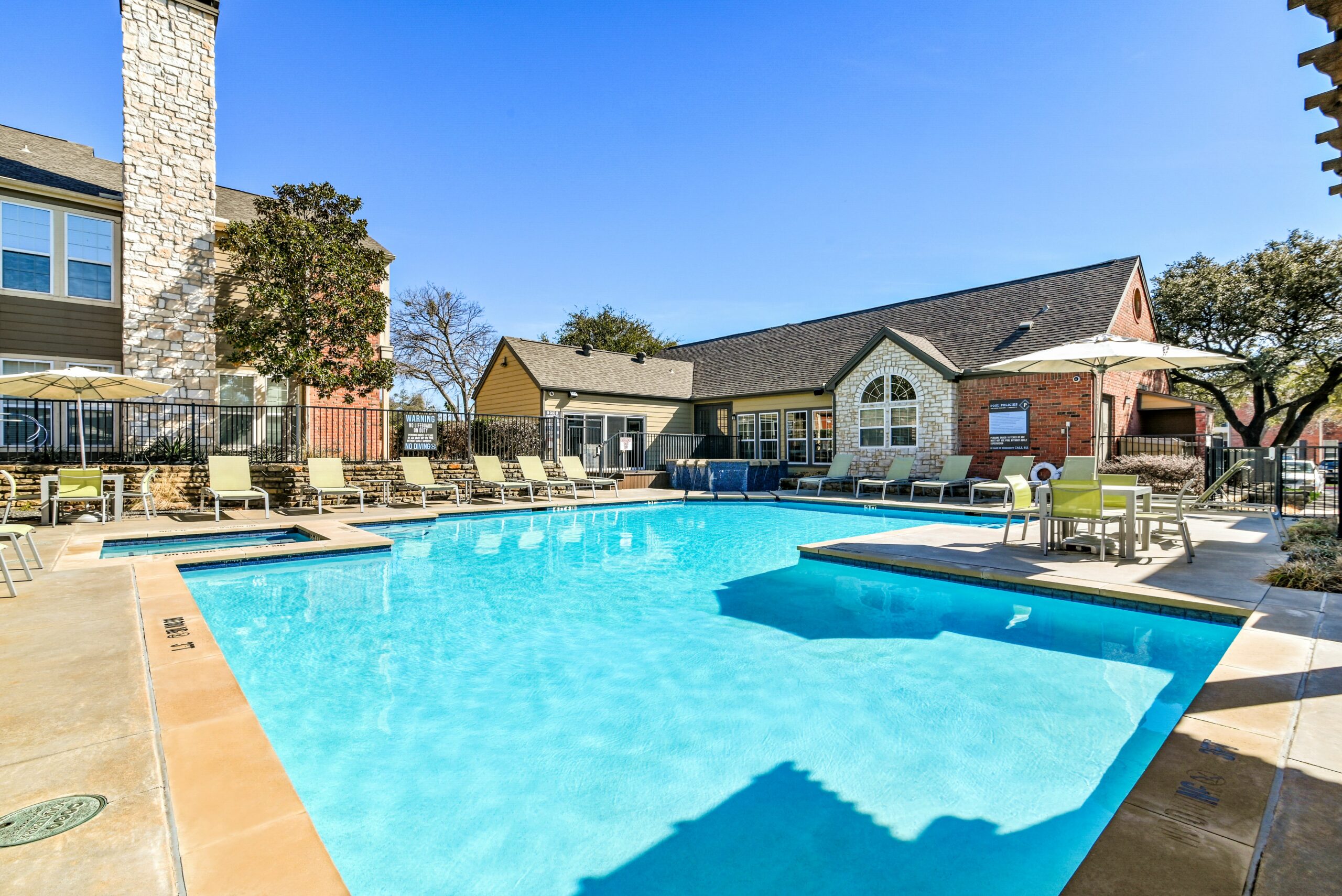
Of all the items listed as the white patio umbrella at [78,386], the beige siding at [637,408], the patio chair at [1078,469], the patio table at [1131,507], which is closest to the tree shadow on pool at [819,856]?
the patio table at [1131,507]

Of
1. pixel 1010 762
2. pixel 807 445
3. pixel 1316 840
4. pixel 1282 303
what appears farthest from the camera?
pixel 1282 303

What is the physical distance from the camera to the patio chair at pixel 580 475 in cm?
1625

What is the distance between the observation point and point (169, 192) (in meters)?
13.5

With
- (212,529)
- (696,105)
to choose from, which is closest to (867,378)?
(696,105)

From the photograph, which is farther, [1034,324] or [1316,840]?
[1034,324]

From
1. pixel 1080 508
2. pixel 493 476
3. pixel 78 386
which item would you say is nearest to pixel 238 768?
pixel 1080 508

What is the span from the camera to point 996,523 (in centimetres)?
1118

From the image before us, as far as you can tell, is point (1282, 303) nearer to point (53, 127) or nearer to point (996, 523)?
point (996, 523)

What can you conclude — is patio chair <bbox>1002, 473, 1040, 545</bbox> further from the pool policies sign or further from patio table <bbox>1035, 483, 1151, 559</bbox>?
the pool policies sign

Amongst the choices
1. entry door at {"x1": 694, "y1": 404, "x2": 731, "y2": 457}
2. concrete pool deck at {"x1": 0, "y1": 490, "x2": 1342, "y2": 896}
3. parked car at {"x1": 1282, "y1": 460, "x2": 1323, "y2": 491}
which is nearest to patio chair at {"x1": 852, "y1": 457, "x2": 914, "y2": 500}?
entry door at {"x1": 694, "y1": 404, "x2": 731, "y2": 457}

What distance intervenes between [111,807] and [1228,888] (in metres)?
3.29

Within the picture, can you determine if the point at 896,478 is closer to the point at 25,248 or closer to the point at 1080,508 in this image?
the point at 1080,508

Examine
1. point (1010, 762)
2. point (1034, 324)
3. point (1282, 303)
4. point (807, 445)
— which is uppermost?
point (1282, 303)

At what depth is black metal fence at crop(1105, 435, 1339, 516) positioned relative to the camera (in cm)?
1176
